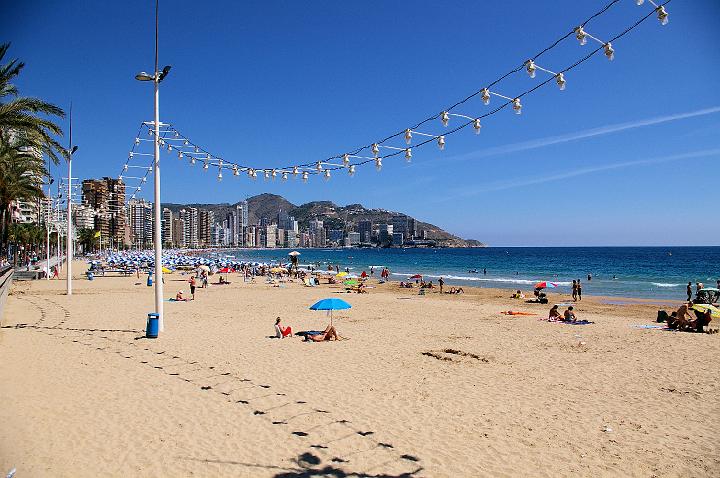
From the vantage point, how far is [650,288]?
39.6 meters

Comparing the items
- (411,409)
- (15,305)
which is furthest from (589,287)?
(15,305)

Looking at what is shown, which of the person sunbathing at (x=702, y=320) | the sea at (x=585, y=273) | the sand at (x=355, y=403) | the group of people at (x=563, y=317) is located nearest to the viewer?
the sand at (x=355, y=403)

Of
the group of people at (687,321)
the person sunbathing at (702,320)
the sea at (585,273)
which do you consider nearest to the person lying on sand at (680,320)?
the group of people at (687,321)

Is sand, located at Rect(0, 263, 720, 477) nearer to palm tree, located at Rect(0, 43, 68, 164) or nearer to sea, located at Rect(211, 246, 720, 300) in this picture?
palm tree, located at Rect(0, 43, 68, 164)

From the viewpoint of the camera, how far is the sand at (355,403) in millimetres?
5637

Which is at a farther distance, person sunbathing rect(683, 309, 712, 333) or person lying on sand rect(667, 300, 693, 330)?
person lying on sand rect(667, 300, 693, 330)

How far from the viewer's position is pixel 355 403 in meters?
7.81

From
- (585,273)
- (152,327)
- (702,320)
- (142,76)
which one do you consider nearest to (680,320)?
(702,320)

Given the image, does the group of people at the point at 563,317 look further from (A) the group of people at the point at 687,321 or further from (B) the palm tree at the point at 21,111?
(B) the palm tree at the point at 21,111

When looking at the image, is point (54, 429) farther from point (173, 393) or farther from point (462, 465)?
point (462, 465)

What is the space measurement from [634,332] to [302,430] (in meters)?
13.8

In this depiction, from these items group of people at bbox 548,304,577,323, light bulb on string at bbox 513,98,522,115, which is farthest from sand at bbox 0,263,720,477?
light bulb on string at bbox 513,98,522,115

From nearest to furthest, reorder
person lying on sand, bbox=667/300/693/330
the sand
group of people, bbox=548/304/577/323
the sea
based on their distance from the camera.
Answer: the sand → person lying on sand, bbox=667/300/693/330 → group of people, bbox=548/304/577/323 → the sea

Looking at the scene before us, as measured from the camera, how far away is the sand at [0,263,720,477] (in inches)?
222
